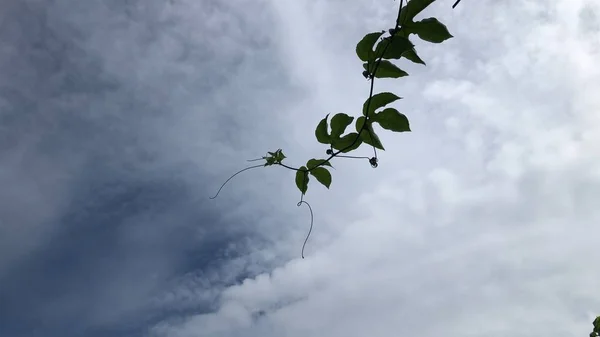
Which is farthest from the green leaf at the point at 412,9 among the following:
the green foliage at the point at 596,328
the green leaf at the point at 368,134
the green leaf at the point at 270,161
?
the green foliage at the point at 596,328

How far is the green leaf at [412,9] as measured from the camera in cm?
183

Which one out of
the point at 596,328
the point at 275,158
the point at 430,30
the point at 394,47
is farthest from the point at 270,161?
the point at 596,328

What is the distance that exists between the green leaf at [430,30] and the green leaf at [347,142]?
55 cm

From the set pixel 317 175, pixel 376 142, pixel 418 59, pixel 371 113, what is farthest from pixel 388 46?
pixel 317 175

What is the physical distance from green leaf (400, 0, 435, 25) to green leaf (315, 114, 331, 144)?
0.59 metres

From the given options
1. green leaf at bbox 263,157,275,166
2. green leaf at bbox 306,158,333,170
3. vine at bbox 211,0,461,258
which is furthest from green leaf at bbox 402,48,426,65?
green leaf at bbox 263,157,275,166

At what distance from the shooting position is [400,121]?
207cm

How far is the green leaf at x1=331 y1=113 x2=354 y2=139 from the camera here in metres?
2.20

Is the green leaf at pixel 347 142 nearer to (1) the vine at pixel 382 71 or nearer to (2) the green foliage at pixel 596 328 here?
(1) the vine at pixel 382 71

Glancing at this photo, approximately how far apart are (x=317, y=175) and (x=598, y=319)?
1515 centimetres

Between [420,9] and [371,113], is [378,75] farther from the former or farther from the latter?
[420,9]

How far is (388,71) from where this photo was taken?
6.64 ft

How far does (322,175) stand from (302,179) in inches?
4.7

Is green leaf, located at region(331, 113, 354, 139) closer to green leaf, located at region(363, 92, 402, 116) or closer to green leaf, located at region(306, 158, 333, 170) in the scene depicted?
green leaf, located at region(363, 92, 402, 116)
